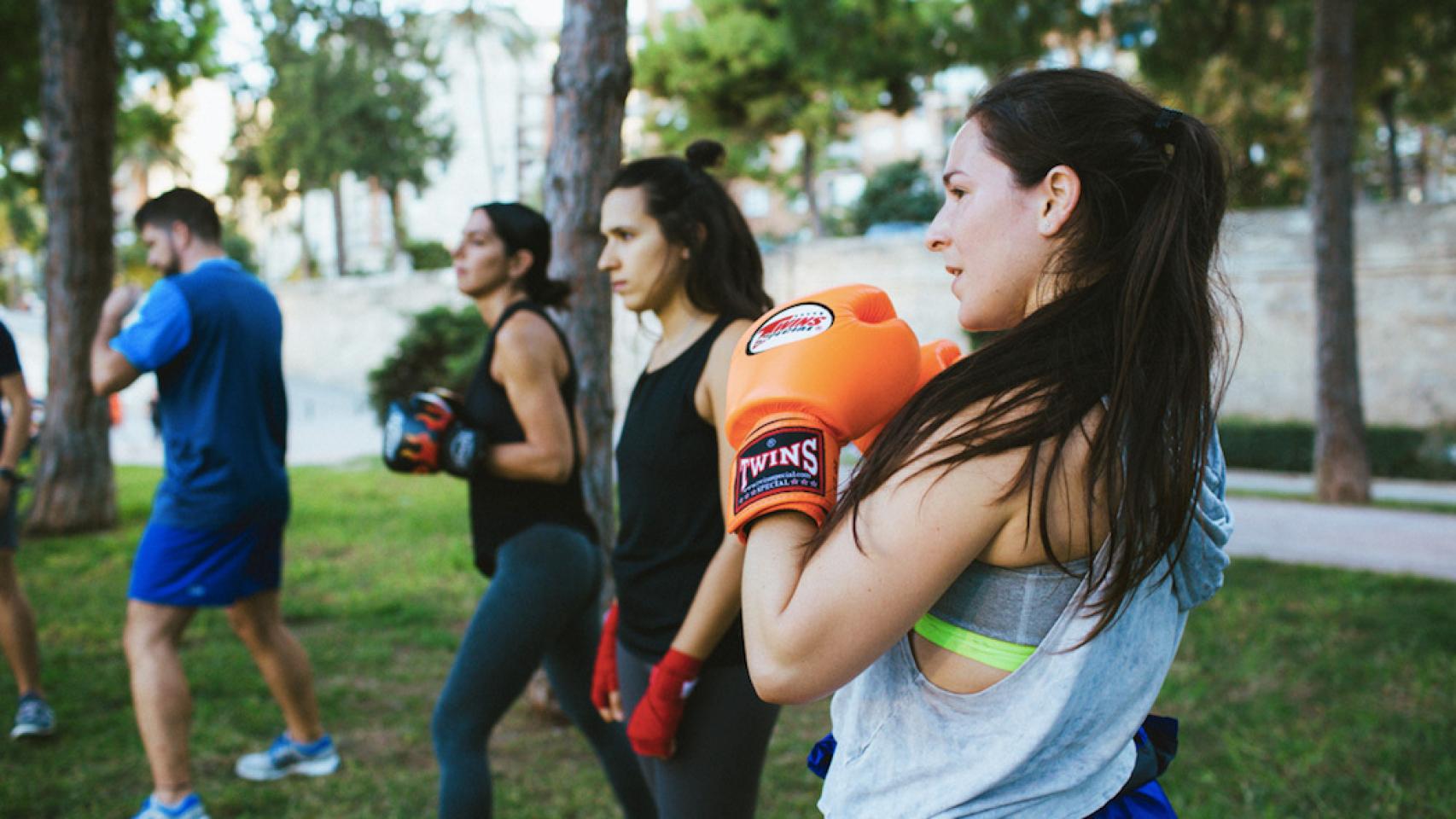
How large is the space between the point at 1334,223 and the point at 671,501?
8738 mm

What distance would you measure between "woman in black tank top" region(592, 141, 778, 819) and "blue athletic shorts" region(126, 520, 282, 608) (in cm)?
144

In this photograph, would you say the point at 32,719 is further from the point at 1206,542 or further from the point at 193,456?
the point at 1206,542

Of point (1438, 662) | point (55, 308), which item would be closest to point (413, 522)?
point (55, 308)

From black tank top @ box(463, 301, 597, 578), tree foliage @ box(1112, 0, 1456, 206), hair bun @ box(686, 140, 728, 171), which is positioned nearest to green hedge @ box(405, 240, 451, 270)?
tree foliage @ box(1112, 0, 1456, 206)

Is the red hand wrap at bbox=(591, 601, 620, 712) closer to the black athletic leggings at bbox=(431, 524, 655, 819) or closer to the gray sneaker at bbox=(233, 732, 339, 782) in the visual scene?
the black athletic leggings at bbox=(431, 524, 655, 819)

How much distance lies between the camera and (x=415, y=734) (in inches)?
175

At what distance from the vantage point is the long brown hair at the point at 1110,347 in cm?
117

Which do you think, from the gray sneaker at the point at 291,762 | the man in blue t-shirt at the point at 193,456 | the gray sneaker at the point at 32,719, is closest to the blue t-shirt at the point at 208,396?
the man in blue t-shirt at the point at 193,456

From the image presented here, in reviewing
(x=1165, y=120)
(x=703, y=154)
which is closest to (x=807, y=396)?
(x=1165, y=120)

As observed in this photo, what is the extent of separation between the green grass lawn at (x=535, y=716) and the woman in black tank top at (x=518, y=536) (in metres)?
0.96

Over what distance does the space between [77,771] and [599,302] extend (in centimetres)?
255

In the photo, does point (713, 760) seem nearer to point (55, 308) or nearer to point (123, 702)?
point (123, 702)

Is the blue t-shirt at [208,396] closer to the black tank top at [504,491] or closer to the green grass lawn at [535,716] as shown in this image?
the black tank top at [504,491]

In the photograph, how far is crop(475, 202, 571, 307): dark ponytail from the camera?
10.4 feet
